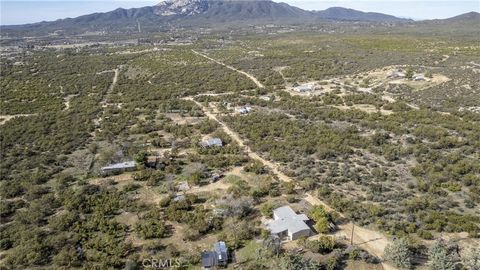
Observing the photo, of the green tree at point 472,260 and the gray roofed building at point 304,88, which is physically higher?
the gray roofed building at point 304,88

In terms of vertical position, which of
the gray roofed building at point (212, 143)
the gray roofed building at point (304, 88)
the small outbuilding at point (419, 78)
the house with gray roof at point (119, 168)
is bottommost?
the house with gray roof at point (119, 168)

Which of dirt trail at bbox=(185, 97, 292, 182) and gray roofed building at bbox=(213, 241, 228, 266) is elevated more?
dirt trail at bbox=(185, 97, 292, 182)

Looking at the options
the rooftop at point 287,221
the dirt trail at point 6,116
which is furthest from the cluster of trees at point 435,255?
the dirt trail at point 6,116

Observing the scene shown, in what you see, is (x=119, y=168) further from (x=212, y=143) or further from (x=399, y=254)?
(x=399, y=254)

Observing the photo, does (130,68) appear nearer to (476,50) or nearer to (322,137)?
(322,137)

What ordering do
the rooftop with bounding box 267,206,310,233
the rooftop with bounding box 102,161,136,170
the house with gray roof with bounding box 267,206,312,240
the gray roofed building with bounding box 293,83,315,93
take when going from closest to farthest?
the house with gray roof with bounding box 267,206,312,240
the rooftop with bounding box 267,206,310,233
the rooftop with bounding box 102,161,136,170
the gray roofed building with bounding box 293,83,315,93

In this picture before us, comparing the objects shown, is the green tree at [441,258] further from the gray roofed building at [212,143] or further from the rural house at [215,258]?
the gray roofed building at [212,143]

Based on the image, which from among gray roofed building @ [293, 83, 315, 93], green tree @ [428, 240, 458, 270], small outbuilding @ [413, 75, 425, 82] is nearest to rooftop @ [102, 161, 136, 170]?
green tree @ [428, 240, 458, 270]

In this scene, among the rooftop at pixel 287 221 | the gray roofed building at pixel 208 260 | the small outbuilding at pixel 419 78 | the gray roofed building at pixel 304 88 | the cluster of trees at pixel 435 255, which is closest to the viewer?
the cluster of trees at pixel 435 255

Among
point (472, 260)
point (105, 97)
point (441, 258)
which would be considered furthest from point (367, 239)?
point (105, 97)

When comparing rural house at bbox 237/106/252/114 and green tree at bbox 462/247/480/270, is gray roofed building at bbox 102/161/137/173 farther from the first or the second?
green tree at bbox 462/247/480/270
